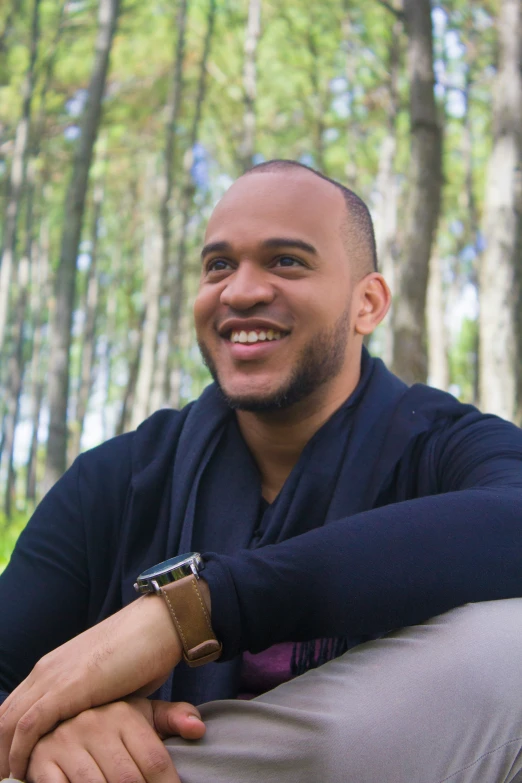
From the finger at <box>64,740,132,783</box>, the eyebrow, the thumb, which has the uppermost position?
the eyebrow

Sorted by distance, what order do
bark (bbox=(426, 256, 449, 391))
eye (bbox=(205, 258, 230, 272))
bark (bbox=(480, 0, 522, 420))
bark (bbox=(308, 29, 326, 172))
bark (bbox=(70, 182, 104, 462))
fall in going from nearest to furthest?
1. eye (bbox=(205, 258, 230, 272))
2. bark (bbox=(480, 0, 522, 420))
3. bark (bbox=(426, 256, 449, 391))
4. bark (bbox=(308, 29, 326, 172))
5. bark (bbox=(70, 182, 104, 462))

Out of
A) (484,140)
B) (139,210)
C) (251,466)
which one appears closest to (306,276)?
(251,466)

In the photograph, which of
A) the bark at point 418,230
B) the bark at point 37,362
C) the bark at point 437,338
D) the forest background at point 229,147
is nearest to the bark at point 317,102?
the forest background at point 229,147

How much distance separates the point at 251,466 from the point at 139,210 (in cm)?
2326

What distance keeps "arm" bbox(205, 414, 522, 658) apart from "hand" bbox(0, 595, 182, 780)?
12cm

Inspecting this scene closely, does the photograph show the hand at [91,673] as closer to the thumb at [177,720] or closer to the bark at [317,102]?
the thumb at [177,720]

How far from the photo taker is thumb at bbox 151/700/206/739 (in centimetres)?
165

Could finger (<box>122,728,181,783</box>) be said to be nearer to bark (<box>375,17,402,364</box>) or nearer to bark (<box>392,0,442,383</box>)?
bark (<box>392,0,442,383</box>)

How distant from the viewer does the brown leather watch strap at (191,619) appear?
1.63m

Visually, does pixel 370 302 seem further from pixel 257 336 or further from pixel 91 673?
pixel 91 673

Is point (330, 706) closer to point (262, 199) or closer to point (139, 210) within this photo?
point (262, 199)

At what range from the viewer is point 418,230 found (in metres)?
7.02

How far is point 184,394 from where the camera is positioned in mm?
32000

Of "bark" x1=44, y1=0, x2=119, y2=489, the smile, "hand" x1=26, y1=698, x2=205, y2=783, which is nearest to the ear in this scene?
the smile
